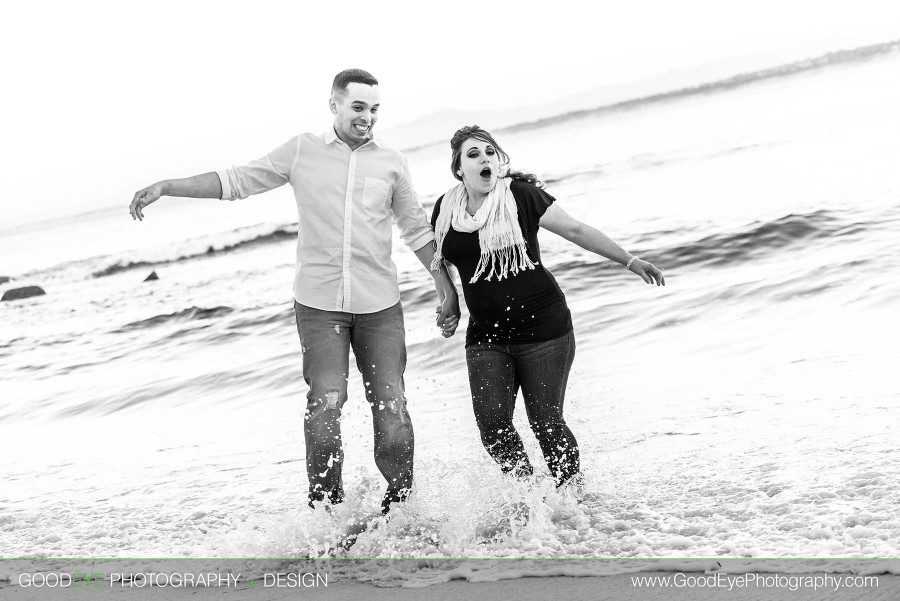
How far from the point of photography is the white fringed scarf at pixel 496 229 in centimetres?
434

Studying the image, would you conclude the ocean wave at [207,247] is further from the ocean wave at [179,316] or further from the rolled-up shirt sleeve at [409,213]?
the rolled-up shirt sleeve at [409,213]

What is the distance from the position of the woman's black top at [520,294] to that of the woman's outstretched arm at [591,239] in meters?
0.07

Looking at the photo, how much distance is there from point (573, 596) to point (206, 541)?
2.16 m

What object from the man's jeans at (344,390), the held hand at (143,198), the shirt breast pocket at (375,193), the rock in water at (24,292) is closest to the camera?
the held hand at (143,198)

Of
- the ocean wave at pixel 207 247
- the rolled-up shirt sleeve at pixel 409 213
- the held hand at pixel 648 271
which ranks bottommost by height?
the ocean wave at pixel 207 247

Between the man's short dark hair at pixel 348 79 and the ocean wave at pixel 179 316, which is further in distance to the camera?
the ocean wave at pixel 179 316

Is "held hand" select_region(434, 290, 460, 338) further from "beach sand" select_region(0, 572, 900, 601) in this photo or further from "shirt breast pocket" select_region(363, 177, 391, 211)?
"beach sand" select_region(0, 572, 900, 601)

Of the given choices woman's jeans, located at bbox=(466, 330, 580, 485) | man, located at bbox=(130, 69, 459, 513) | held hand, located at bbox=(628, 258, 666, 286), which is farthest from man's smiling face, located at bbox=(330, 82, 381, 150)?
held hand, located at bbox=(628, 258, 666, 286)

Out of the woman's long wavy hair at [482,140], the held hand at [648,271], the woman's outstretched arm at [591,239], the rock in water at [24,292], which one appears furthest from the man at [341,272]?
the rock in water at [24,292]

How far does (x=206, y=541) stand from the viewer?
187 inches

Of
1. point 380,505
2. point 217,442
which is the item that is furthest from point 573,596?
point 217,442

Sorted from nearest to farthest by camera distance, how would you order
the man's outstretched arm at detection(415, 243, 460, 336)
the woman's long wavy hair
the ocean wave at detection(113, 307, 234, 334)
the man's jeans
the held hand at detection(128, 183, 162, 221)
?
1. the held hand at detection(128, 183, 162, 221)
2. the man's jeans
3. the woman's long wavy hair
4. the man's outstretched arm at detection(415, 243, 460, 336)
5. the ocean wave at detection(113, 307, 234, 334)

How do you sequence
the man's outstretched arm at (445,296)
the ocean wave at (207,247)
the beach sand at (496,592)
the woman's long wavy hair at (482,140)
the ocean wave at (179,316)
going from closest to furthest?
the beach sand at (496,592) → the woman's long wavy hair at (482,140) → the man's outstretched arm at (445,296) → the ocean wave at (179,316) → the ocean wave at (207,247)

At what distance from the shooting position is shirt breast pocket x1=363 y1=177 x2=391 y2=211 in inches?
170
